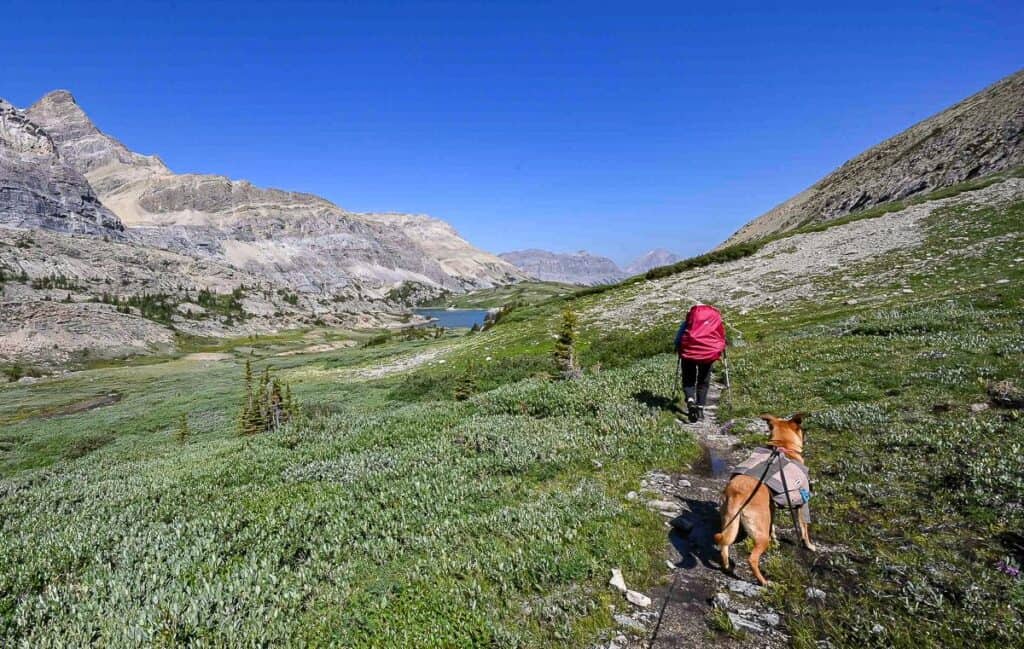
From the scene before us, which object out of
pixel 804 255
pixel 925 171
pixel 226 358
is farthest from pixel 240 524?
pixel 226 358

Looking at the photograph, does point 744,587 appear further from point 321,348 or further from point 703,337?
point 321,348

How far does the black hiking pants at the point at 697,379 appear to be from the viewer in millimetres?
12406

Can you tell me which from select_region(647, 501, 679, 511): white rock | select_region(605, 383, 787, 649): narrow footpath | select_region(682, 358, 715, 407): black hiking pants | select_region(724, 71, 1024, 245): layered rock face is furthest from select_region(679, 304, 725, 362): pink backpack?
select_region(724, 71, 1024, 245): layered rock face

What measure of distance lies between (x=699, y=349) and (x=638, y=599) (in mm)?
8072

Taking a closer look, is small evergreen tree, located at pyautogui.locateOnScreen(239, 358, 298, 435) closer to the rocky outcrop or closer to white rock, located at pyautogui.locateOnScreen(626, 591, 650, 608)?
white rock, located at pyautogui.locateOnScreen(626, 591, 650, 608)

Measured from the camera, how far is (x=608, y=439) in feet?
36.0

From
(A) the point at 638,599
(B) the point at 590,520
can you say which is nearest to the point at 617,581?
(A) the point at 638,599

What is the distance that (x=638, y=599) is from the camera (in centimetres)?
566

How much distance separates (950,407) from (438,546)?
10.9 m

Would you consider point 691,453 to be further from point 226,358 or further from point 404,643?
point 226,358

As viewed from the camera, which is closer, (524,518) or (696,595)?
(696,595)

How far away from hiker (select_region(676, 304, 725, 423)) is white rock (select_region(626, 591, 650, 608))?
7.75 meters

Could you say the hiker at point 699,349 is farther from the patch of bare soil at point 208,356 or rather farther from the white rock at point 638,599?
the patch of bare soil at point 208,356

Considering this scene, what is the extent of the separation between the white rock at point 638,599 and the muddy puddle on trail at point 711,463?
13.7 ft
